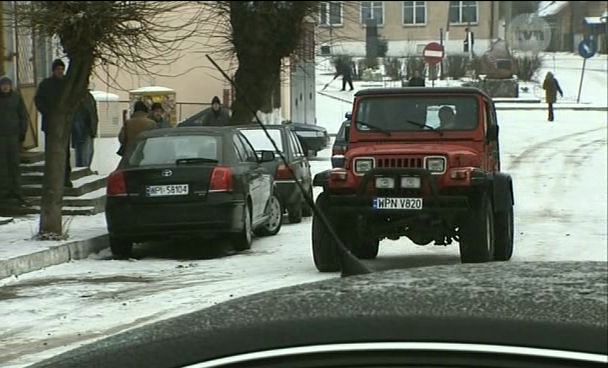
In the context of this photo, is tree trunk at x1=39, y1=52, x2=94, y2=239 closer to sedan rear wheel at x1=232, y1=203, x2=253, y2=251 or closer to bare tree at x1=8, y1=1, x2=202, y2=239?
bare tree at x1=8, y1=1, x2=202, y2=239

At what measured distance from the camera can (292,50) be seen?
70.9ft

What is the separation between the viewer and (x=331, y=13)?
24.3 m

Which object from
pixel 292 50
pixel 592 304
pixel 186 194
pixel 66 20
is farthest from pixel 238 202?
pixel 592 304

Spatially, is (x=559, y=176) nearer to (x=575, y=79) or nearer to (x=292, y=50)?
(x=292, y=50)

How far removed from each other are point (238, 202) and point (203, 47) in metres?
14.1

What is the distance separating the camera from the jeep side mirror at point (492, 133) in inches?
471

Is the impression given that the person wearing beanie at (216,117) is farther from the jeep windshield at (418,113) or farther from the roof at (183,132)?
the jeep windshield at (418,113)

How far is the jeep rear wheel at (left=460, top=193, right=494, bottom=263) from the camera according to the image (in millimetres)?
11109

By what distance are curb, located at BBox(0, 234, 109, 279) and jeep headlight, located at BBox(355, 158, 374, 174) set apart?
3429 millimetres

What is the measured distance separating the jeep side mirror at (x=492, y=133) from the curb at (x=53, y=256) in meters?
4.72

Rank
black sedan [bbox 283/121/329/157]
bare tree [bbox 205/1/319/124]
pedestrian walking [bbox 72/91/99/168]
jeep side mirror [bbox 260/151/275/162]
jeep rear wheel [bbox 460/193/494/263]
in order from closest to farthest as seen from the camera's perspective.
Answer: jeep rear wheel [bbox 460/193/494/263] < jeep side mirror [bbox 260/151/275/162] < pedestrian walking [bbox 72/91/99/168] < bare tree [bbox 205/1/319/124] < black sedan [bbox 283/121/329/157]

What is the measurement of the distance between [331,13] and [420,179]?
44.6ft

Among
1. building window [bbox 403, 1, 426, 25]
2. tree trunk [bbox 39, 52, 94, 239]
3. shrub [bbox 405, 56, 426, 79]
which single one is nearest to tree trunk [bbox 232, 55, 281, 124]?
shrub [bbox 405, 56, 426, 79]

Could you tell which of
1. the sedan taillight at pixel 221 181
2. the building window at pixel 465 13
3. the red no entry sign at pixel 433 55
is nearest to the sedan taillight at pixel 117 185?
the sedan taillight at pixel 221 181
